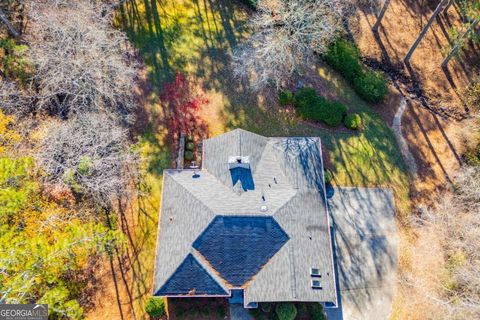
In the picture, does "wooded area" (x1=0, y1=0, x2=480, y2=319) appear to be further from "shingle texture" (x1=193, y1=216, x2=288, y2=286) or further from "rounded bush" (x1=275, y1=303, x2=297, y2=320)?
"rounded bush" (x1=275, y1=303, x2=297, y2=320)

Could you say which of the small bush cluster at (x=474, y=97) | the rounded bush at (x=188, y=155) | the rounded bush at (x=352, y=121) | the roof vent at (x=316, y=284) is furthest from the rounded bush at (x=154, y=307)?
the small bush cluster at (x=474, y=97)

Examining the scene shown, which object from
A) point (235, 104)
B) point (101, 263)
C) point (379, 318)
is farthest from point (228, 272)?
point (235, 104)

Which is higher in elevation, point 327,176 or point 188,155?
point 188,155

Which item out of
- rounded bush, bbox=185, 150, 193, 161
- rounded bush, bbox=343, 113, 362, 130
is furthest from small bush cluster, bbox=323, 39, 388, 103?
rounded bush, bbox=185, 150, 193, 161

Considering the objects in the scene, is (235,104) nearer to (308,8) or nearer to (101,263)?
(308,8)

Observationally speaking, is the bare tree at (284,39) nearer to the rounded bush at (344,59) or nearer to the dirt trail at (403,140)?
the rounded bush at (344,59)

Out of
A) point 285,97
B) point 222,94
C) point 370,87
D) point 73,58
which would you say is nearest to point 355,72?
point 370,87

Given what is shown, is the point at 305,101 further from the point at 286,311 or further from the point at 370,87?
the point at 286,311
